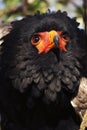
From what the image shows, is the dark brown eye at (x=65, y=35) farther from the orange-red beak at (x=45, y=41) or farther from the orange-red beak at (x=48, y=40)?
the orange-red beak at (x=45, y=41)

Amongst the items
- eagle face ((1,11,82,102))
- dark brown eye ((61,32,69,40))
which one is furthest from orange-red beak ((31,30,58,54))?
dark brown eye ((61,32,69,40))

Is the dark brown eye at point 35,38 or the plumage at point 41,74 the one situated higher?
the dark brown eye at point 35,38

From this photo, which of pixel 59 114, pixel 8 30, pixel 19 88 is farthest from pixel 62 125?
pixel 8 30

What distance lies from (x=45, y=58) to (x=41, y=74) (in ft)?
0.68

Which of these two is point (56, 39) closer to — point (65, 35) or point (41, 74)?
point (65, 35)

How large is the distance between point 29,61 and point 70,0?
1.47 meters

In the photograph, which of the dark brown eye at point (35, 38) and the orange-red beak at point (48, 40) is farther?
the dark brown eye at point (35, 38)

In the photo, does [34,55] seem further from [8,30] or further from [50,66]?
[8,30]

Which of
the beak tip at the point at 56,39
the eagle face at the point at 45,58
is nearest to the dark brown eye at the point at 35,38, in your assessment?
the eagle face at the point at 45,58

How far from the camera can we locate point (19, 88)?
6605 millimetres

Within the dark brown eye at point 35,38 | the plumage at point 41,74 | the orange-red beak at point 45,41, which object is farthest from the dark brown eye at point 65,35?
the dark brown eye at point 35,38

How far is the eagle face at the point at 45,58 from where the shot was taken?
642 centimetres

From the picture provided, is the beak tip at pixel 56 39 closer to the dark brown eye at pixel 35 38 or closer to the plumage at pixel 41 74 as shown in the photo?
the plumage at pixel 41 74

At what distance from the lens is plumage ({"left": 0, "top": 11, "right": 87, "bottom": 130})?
646 cm
